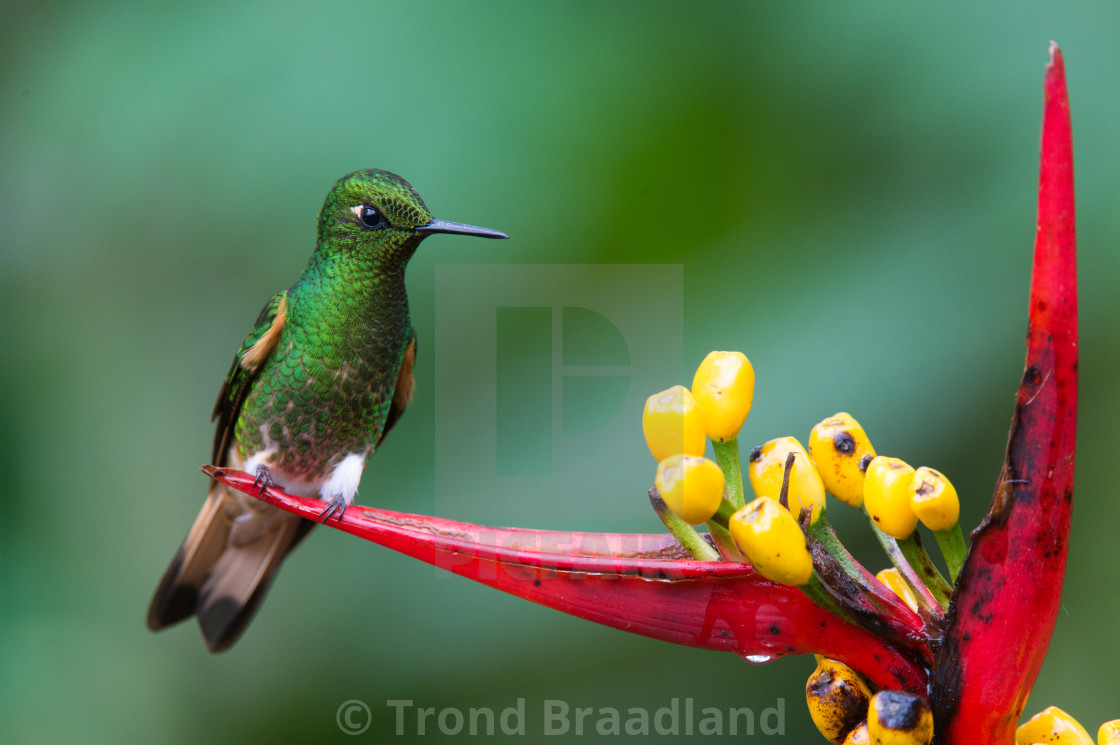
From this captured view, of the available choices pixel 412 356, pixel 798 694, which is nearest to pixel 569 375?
pixel 412 356

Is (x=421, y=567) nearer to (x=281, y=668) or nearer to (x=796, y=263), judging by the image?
(x=281, y=668)

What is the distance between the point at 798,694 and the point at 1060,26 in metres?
1.16

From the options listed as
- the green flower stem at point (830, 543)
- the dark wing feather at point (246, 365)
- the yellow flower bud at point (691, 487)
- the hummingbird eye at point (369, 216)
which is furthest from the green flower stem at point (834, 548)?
the dark wing feather at point (246, 365)

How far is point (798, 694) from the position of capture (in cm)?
169

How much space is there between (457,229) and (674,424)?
0.29 meters

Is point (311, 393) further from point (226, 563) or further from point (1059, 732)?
point (1059, 732)

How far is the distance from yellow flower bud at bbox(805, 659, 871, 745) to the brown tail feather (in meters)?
0.97

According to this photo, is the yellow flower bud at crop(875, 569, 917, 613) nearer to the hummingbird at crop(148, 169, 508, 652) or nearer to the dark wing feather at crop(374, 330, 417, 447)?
the hummingbird at crop(148, 169, 508, 652)

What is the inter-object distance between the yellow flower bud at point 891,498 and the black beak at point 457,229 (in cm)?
35

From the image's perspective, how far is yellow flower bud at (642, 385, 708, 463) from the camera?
68cm

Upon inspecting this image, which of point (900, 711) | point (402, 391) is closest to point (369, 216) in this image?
point (402, 391)

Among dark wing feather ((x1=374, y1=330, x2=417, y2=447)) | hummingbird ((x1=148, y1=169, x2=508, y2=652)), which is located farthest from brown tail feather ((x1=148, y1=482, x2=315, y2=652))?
dark wing feather ((x1=374, y1=330, x2=417, y2=447))

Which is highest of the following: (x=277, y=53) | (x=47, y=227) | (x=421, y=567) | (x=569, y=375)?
(x=277, y=53)

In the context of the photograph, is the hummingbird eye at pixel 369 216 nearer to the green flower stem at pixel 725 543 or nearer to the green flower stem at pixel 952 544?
the green flower stem at pixel 725 543
